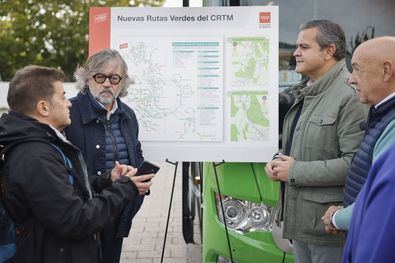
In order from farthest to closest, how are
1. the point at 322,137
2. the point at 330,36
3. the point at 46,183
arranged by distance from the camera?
the point at 330,36, the point at 322,137, the point at 46,183

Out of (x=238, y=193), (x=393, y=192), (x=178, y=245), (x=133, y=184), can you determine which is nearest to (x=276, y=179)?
(x=238, y=193)

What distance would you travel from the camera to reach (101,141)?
306 cm

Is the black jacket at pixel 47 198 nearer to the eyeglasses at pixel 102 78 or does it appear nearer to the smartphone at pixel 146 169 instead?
the smartphone at pixel 146 169

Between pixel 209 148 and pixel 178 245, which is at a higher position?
pixel 209 148

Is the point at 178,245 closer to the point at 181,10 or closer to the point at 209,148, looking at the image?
the point at 209,148

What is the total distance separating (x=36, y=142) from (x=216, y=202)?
1.69 metres

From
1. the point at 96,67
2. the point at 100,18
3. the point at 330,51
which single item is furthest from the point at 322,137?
the point at 100,18

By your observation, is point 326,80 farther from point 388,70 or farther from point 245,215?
point 245,215

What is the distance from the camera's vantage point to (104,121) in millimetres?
3094

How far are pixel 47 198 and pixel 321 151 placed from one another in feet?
4.56

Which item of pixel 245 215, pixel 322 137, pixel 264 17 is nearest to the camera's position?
pixel 322 137

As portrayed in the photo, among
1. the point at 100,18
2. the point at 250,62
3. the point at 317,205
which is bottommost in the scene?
the point at 317,205

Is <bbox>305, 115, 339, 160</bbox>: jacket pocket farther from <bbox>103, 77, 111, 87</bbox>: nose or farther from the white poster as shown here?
<bbox>103, 77, 111, 87</bbox>: nose

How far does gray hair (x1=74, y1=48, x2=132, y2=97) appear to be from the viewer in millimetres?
3107
